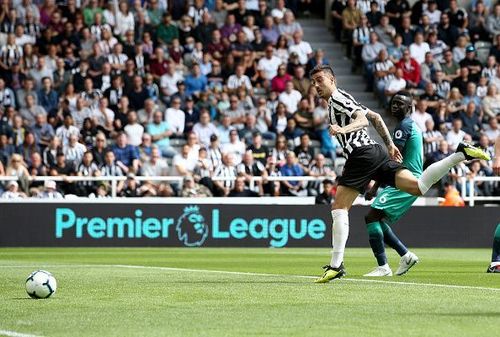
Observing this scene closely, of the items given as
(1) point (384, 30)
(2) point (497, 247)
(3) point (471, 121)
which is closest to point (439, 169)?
(2) point (497, 247)

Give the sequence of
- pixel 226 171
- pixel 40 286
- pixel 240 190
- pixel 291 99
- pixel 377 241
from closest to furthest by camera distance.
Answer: pixel 40 286 → pixel 377 241 → pixel 240 190 → pixel 226 171 → pixel 291 99

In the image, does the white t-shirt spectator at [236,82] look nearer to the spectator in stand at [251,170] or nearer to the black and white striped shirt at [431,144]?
the spectator in stand at [251,170]

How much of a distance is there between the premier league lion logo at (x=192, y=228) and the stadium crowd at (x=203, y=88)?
0.78m

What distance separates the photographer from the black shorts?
12.8 metres

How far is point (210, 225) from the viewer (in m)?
25.0

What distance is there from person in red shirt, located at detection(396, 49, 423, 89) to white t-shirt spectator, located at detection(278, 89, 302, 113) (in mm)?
3093

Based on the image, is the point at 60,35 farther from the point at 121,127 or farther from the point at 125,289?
the point at 125,289

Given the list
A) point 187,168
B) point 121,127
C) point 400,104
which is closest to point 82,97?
point 121,127

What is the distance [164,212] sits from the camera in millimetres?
24734

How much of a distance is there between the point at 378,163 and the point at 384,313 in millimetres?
3899

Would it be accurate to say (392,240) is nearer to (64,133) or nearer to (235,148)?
(235,148)

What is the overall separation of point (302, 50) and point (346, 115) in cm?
1810

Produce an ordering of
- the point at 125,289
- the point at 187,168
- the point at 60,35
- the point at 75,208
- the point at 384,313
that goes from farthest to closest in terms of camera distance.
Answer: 1. the point at 60,35
2. the point at 187,168
3. the point at 75,208
4. the point at 125,289
5. the point at 384,313

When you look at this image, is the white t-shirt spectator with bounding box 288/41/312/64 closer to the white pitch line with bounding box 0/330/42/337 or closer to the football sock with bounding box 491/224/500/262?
the football sock with bounding box 491/224/500/262
